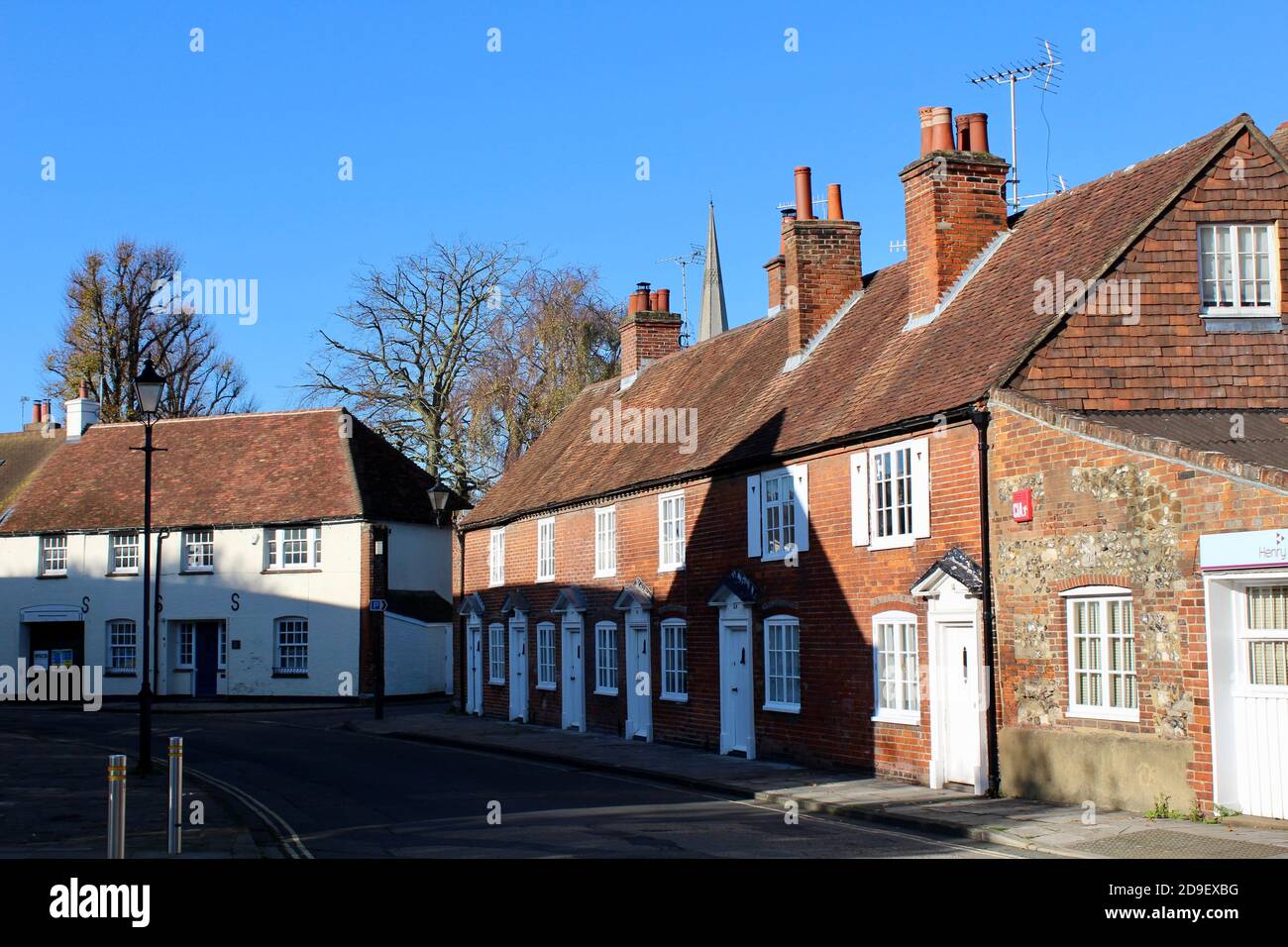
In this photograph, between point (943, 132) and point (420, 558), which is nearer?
point (943, 132)

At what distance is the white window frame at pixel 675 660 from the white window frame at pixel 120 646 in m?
26.1

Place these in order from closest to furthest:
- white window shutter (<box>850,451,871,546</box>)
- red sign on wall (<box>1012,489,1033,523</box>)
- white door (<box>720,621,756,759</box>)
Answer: red sign on wall (<box>1012,489,1033,523</box>)
white window shutter (<box>850,451,871,546</box>)
white door (<box>720,621,756,759</box>)

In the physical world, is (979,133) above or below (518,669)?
above

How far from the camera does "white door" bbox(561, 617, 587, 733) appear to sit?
3102 centimetres

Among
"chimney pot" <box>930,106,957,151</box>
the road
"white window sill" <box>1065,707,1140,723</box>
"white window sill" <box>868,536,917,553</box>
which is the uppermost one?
"chimney pot" <box>930,106,957,151</box>

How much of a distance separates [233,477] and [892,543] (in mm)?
33438

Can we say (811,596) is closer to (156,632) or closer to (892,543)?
(892,543)

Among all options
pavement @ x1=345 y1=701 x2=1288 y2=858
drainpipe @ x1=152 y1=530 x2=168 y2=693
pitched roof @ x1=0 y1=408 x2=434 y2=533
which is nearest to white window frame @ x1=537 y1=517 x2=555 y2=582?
pavement @ x1=345 y1=701 x2=1288 y2=858

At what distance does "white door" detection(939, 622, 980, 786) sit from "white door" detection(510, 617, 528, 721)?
55.9 feet

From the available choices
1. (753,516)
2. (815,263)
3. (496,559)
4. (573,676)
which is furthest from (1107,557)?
(496,559)

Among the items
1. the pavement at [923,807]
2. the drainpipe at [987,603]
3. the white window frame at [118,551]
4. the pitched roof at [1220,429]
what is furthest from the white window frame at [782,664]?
the white window frame at [118,551]

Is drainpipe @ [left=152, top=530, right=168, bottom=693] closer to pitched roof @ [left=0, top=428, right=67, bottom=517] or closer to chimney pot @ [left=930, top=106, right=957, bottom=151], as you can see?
pitched roof @ [left=0, top=428, right=67, bottom=517]

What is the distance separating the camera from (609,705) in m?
29.5

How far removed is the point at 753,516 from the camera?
78.3 ft
